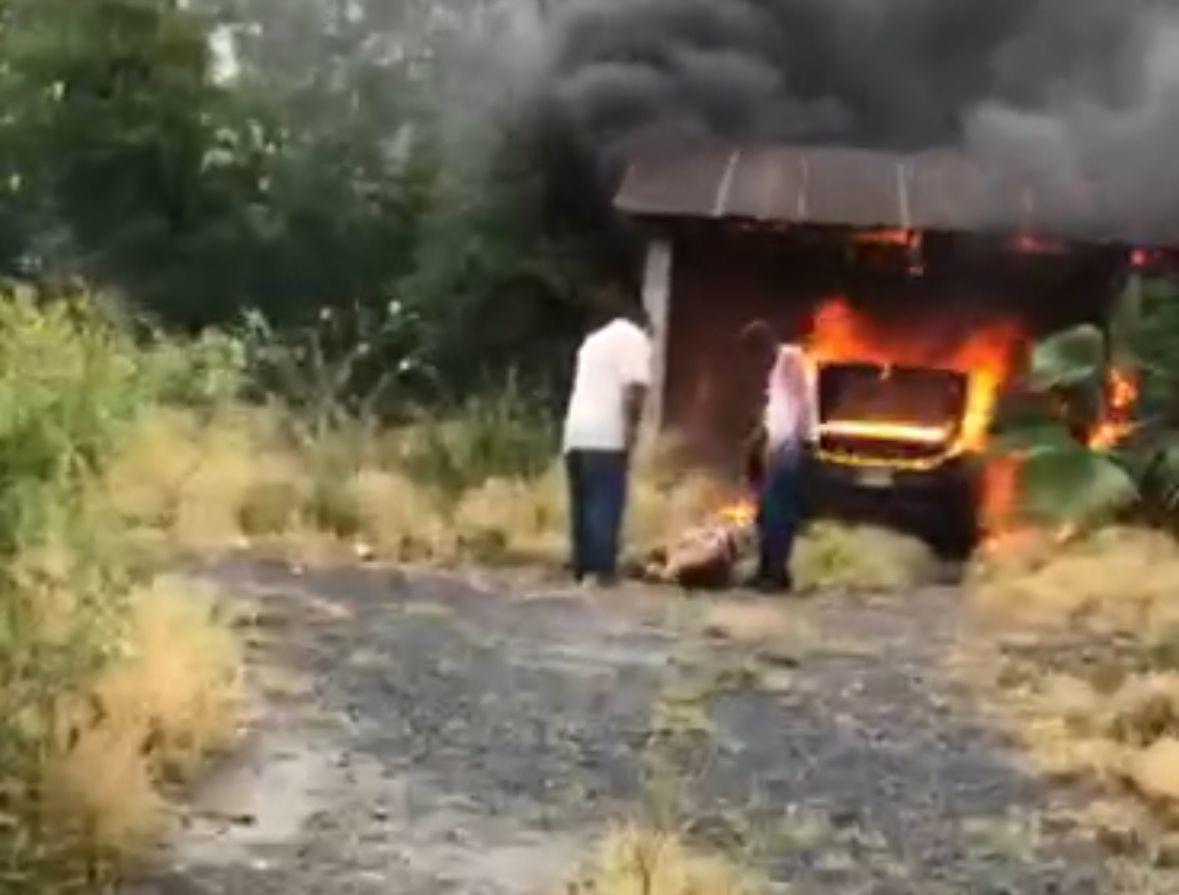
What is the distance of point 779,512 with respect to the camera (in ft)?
40.8

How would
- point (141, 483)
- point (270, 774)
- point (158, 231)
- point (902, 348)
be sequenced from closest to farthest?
point (270, 774) < point (141, 483) < point (902, 348) < point (158, 231)

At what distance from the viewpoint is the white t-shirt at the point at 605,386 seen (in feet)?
40.1

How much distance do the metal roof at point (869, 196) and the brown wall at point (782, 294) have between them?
1.20 feet

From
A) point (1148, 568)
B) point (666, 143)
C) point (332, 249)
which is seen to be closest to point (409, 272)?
point (332, 249)

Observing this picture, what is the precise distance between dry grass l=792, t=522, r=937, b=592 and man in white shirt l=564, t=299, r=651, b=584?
1.12 m

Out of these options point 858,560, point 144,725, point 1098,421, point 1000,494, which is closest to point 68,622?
point 144,725

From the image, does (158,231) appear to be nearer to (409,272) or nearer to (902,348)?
(409,272)

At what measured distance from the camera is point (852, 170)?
705 inches

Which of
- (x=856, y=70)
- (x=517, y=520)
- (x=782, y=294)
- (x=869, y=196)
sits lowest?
(x=517, y=520)

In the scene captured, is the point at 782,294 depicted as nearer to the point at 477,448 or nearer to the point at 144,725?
the point at 477,448

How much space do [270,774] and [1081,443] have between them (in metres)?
9.52

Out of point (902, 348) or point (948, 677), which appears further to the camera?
point (902, 348)

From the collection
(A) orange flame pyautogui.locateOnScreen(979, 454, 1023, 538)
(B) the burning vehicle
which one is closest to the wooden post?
(B) the burning vehicle

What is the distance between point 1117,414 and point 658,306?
3670 millimetres
